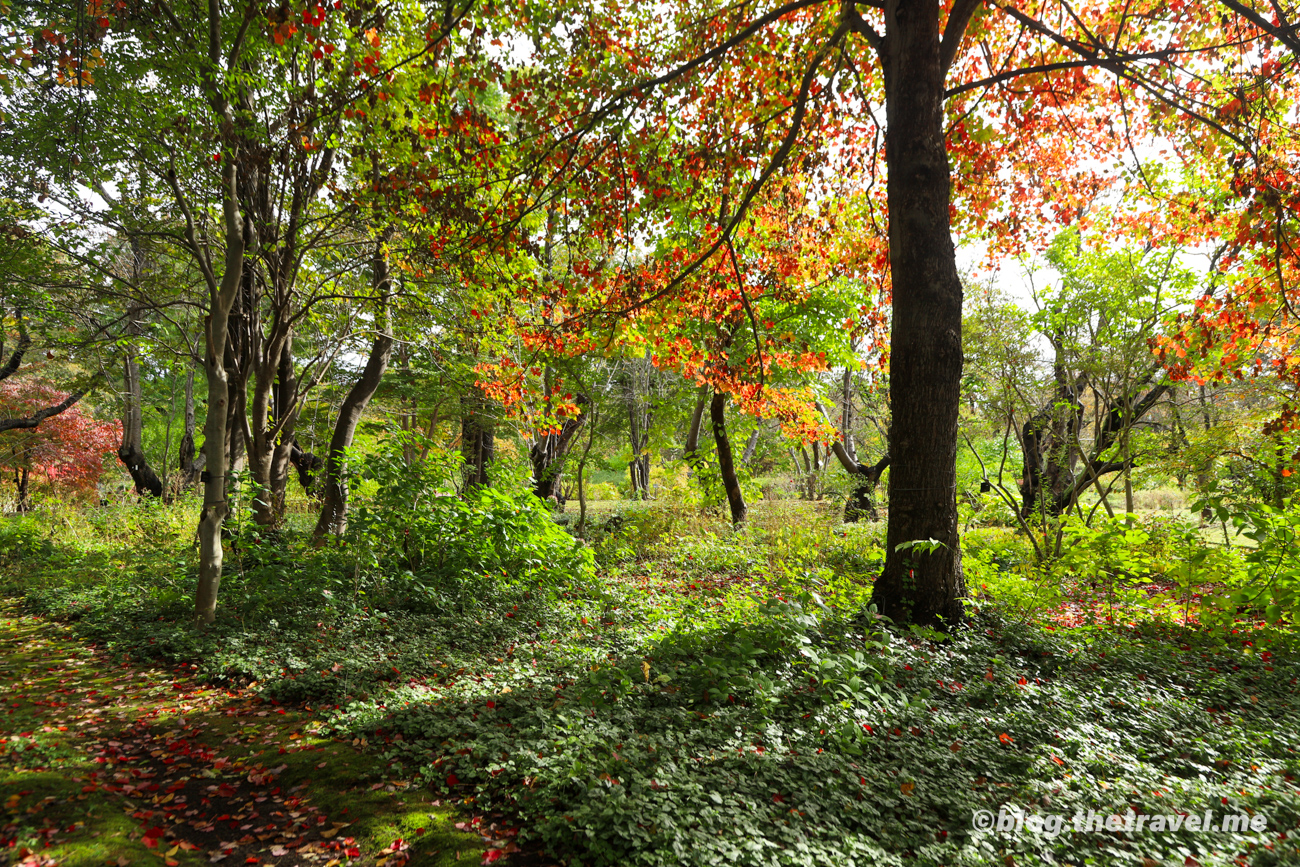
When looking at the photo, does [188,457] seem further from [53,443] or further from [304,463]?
[53,443]

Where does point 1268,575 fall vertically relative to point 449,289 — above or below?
below

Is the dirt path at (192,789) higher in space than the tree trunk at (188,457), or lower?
lower

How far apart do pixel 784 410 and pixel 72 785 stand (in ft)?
29.7

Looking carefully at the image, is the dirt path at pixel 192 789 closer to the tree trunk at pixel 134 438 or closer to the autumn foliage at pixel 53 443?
the tree trunk at pixel 134 438

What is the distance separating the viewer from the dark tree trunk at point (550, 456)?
1384 centimetres

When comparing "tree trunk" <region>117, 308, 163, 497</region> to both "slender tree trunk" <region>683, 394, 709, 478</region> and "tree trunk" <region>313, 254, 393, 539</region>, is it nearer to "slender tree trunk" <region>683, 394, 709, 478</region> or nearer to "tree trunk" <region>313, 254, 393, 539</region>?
"tree trunk" <region>313, 254, 393, 539</region>

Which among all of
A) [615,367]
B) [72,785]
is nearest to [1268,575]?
[72,785]

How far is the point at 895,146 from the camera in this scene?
464 cm

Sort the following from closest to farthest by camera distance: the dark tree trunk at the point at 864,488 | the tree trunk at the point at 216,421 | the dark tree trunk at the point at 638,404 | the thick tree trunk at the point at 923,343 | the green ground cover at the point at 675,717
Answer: the green ground cover at the point at 675,717 → the thick tree trunk at the point at 923,343 → the tree trunk at the point at 216,421 → the dark tree trunk at the point at 864,488 → the dark tree trunk at the point at 638,404

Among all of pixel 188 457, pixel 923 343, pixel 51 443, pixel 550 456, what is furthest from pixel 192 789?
pixel 51 443

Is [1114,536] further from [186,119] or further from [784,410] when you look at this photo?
[186,119]

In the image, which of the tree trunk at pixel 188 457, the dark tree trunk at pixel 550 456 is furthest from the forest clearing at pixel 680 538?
the tree trunk at pixel 188 457

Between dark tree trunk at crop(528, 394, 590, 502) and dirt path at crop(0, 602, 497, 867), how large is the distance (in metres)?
9.05

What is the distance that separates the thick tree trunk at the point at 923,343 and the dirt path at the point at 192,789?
141 inches
